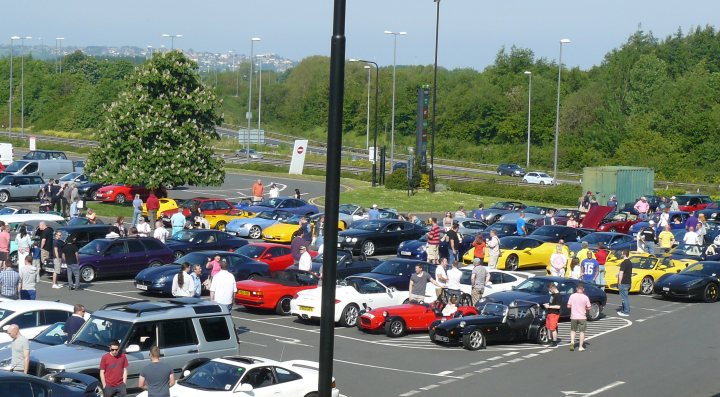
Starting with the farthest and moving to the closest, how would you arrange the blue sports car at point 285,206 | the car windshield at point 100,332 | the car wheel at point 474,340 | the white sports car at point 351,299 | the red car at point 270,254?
the blue sports car at point 285,206
the red car at point 270,254
the white sports car at point 351,299
the car wheel at point 474,340
the car windshield at point 100,332

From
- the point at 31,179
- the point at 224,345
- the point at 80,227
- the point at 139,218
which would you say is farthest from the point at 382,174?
the point at 224,345

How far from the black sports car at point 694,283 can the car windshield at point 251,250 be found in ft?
38.0

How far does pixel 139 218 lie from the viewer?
39.8 m

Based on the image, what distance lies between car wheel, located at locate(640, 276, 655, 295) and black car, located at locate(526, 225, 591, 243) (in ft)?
20.5

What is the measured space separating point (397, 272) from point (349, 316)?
3159 millimetres

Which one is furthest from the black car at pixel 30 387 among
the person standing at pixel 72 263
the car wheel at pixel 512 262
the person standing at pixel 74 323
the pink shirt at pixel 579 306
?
the car wheel at pixel 512 262

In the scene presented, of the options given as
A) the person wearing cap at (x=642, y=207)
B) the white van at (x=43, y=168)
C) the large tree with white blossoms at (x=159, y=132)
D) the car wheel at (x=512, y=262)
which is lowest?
the car wheel at (x=512, y=262)

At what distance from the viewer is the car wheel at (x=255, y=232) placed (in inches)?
1630

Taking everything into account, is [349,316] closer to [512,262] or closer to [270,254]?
[270,254]

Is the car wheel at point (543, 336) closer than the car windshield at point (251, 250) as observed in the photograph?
Yes

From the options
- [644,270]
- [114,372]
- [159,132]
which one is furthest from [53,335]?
[159,132]

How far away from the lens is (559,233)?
39062 millimetres

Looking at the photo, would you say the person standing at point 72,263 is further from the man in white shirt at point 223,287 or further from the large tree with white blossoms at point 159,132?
the large tree with white blossoms at point 159,132

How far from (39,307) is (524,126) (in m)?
96.8
